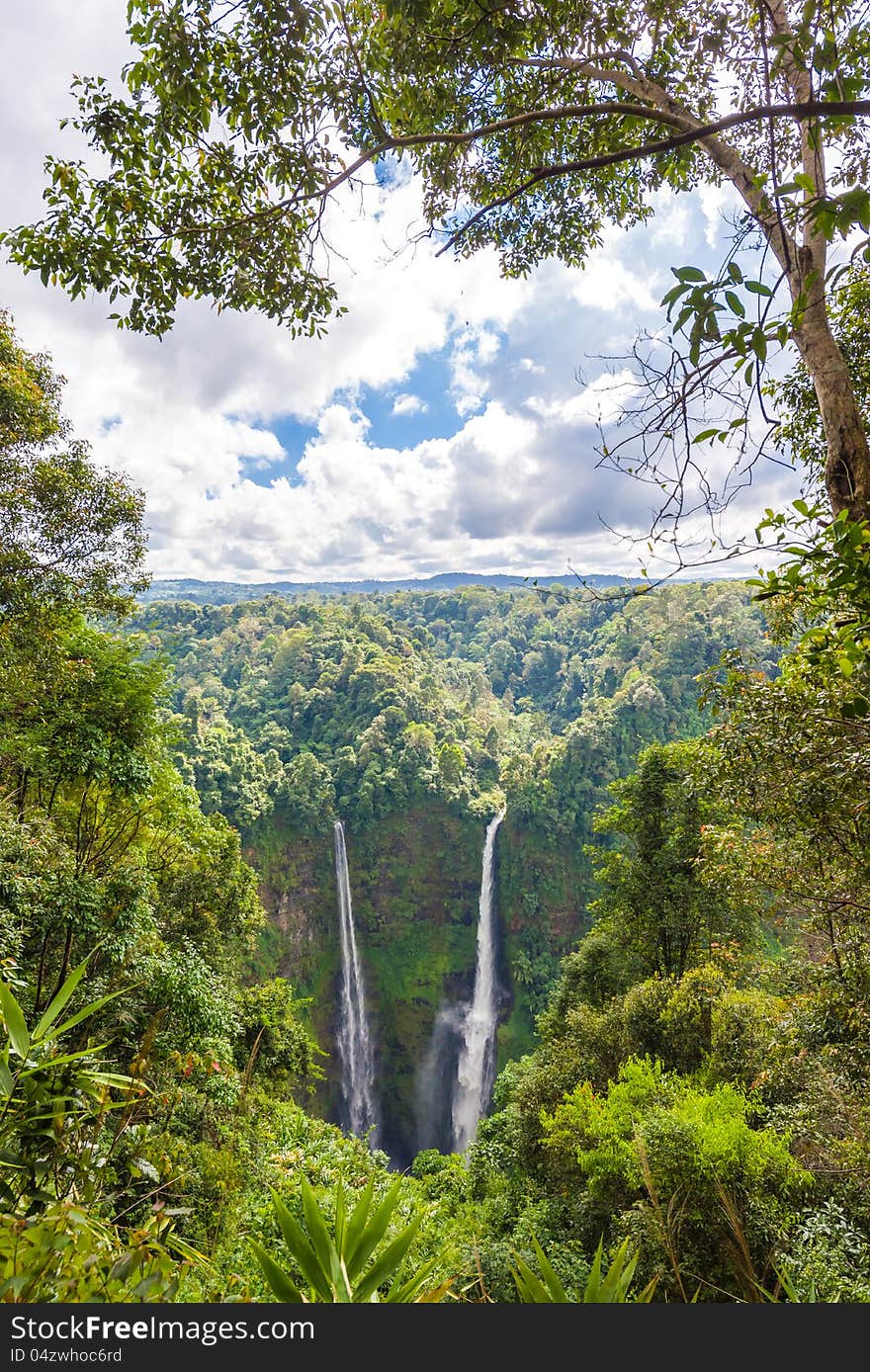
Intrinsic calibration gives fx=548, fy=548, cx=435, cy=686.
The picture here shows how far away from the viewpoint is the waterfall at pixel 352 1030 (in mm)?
23156

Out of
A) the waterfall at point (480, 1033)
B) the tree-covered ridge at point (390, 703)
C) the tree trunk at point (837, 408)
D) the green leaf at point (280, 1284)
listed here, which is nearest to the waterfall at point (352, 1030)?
the waterfall at point (480, 1033)

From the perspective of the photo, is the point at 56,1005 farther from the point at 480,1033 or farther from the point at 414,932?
the point at 414,932

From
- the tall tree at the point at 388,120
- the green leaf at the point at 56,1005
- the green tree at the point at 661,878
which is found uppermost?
the tall tree at the point at 388,120

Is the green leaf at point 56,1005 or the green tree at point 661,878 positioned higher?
the green leaf at point 56,1005

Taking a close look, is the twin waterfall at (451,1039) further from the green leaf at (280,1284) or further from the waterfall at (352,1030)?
the green leaf at (280,1284)

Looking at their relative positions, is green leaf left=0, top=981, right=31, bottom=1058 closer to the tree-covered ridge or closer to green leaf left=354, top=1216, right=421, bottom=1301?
green leaf left=354, top=1216, right=421, bottom=1301

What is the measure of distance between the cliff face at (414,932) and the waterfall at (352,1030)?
392 millimetres

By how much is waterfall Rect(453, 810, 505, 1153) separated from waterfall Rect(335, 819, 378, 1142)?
12.6 ft

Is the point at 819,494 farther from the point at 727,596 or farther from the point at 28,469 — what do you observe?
the point at 727,596

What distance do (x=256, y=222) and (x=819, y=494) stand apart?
10.7 ft

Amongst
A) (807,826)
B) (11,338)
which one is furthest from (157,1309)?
(11,338)

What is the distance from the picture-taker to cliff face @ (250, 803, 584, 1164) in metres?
24.2

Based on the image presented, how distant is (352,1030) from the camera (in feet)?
81.8

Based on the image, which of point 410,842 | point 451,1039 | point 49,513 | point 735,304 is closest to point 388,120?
point 735,304
